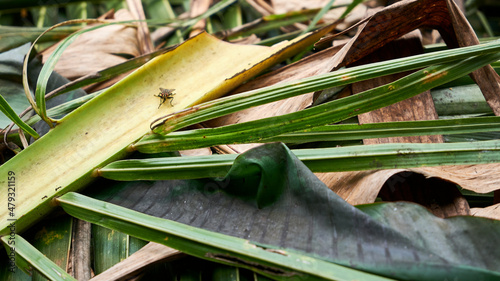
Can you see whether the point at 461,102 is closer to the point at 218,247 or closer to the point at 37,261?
the point at 218,247

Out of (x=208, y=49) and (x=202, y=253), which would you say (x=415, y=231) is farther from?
(x=208, y=49)

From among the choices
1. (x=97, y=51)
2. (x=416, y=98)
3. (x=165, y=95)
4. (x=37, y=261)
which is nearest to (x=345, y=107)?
(x=416, y=98)

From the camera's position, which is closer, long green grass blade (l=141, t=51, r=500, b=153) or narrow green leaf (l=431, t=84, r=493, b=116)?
long green grass blade (l=141, t=51, r=500, b=153)

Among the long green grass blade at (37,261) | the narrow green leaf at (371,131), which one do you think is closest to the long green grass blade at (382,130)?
the narrow green leaf at (371,131)

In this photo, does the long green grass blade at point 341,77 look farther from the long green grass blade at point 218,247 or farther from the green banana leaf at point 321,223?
the long green grass blade at point 218,247

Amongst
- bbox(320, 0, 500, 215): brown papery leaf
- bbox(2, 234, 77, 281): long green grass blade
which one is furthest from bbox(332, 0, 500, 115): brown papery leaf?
bbox(2, 234, 77, 281): long green grass blade

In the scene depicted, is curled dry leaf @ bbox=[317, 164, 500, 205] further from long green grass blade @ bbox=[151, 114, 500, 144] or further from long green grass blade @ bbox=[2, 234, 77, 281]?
long green grass blade @ bbox=[2, 234, 77, 281]
